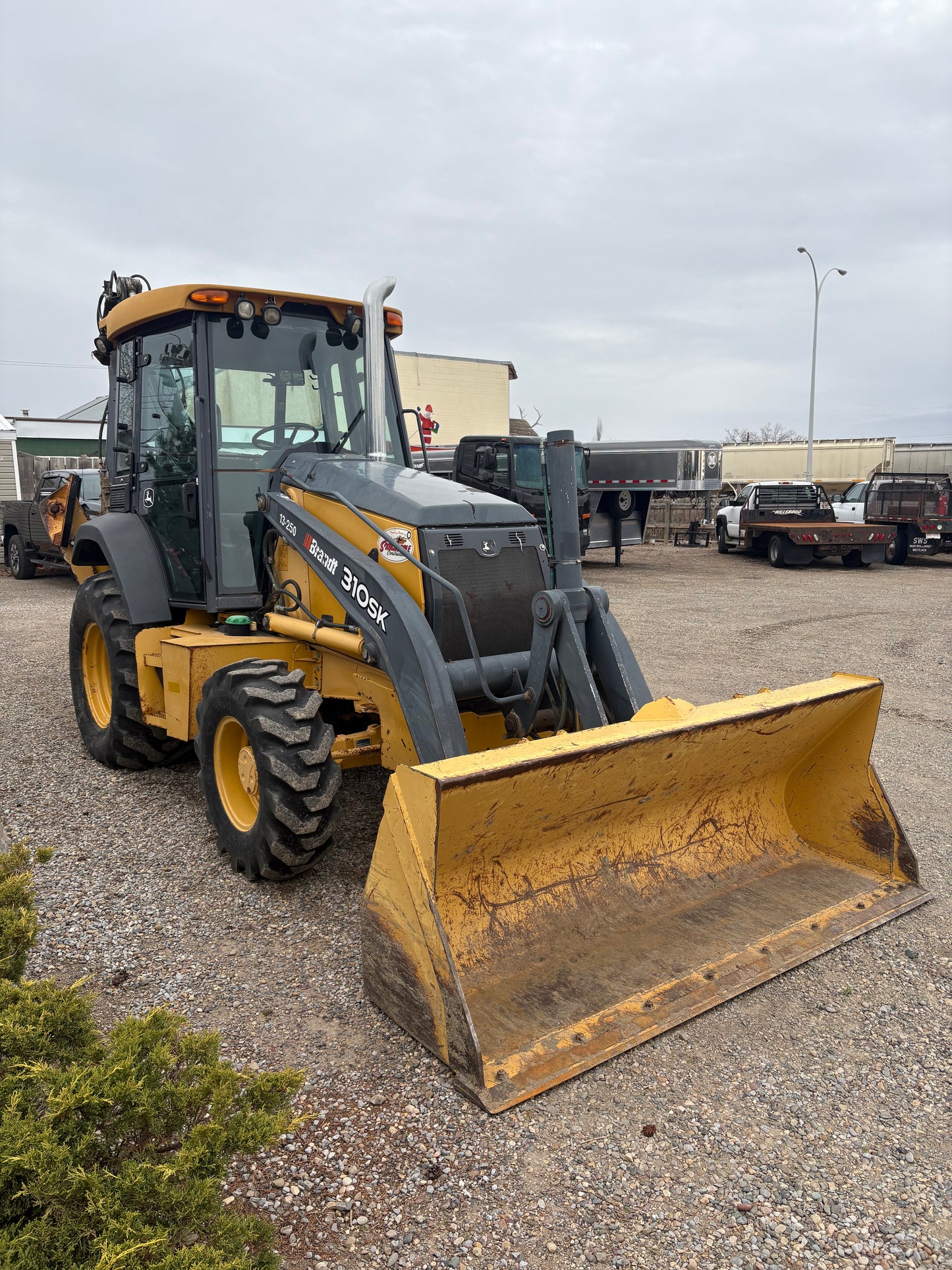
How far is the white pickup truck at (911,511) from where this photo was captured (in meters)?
19.7

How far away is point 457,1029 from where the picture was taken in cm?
→ 271

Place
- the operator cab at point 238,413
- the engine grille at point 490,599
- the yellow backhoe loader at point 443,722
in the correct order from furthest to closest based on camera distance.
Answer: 1. the operator cab at point 238,413
2. the engine grille at point 490,599
3. the yellow backhoe loader at point 443,722

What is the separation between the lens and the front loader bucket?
2844mm

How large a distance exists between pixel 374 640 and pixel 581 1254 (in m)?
2.39

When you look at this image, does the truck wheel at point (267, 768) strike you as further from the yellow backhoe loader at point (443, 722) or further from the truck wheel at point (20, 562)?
the truck wheel at point (20, 562)

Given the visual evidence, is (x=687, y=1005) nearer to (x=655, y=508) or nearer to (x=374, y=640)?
(x=374, y=640)

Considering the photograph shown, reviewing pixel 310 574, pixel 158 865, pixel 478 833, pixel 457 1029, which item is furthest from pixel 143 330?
pixel 457 1029

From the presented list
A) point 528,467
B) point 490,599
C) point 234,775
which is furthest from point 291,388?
point 528,467

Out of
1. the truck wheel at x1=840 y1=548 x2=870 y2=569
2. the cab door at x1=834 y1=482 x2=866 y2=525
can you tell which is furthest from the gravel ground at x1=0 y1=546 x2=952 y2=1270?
the cab door at x1=834 y1=482 x2=866 y2=525

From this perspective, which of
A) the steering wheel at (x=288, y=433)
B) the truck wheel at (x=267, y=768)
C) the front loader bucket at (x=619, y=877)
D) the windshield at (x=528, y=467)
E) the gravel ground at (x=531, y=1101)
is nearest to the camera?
the gravel ground at (x=531, y=1101)

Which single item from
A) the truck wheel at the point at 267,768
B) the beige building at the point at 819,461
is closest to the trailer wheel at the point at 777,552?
the beige building at the point at 819,461

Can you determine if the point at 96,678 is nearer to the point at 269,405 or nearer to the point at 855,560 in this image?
the point at 269,405

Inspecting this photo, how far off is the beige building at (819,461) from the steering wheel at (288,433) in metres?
29.7

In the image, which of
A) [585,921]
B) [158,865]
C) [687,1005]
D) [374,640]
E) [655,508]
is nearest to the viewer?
[687,1005]
